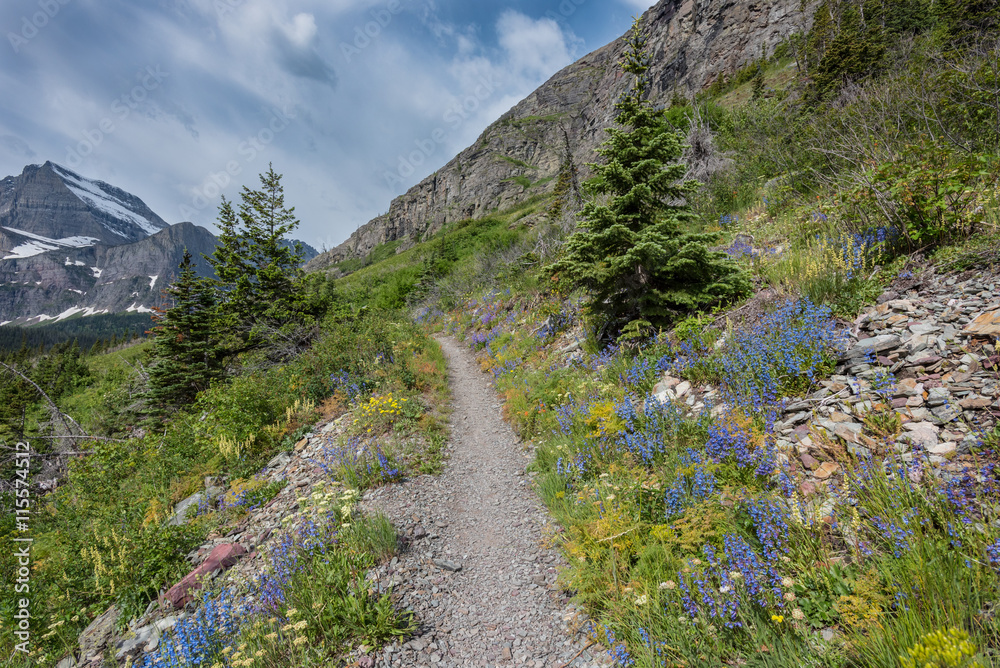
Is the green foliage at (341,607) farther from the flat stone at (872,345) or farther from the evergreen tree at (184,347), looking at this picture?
the evergreen tree at (184,347)

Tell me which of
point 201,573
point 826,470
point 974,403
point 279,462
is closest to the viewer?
point 974,403

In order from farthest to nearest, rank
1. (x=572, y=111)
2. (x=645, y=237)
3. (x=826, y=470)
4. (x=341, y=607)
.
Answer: (x=572, y=111), (x=645, y=237), (x=341, y=607), (x=826, y=470)

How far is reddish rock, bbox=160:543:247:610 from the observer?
465cm

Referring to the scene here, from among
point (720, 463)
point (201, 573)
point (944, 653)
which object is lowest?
point (720, 463)

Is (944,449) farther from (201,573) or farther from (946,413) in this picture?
(201,573)

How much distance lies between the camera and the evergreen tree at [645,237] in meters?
6.62

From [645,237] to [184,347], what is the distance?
19.0m

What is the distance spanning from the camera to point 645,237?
6391 mm

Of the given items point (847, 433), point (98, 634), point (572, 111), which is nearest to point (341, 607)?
point (98, 634)

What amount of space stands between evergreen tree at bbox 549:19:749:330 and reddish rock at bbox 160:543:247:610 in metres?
6.83

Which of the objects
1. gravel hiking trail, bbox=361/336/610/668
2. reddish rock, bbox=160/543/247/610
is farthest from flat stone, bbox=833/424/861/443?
reddish rock, bbox=160/543/247/610

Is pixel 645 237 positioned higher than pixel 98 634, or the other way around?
pixel 645 237

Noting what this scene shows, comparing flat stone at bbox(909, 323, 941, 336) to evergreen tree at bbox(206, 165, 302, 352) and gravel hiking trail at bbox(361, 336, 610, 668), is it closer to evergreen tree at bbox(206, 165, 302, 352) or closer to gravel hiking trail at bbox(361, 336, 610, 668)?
gravel hiking trail at bbox(361, 336, 610, 668)

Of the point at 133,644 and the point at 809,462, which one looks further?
the point at 133,644
